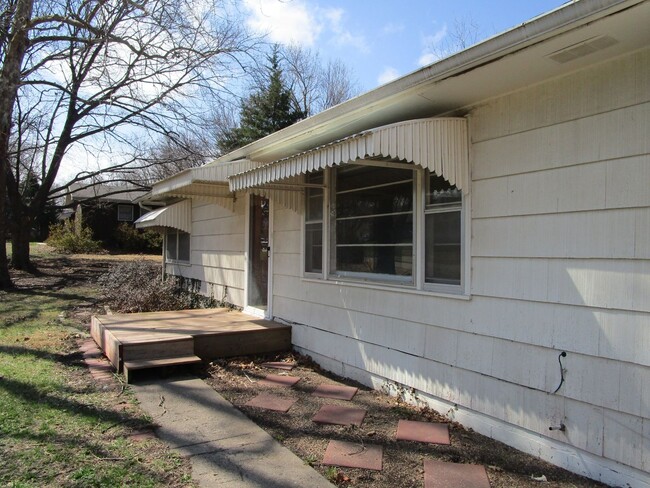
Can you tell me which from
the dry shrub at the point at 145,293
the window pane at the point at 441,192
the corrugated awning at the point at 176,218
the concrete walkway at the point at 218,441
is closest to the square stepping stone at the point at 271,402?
the concrete walkway at the point at 218,441

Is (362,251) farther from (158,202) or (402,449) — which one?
(158,202)

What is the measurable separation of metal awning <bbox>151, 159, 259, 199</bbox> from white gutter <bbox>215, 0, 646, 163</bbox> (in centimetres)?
205

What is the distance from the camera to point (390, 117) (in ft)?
13.3

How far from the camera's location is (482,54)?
2.89 metres

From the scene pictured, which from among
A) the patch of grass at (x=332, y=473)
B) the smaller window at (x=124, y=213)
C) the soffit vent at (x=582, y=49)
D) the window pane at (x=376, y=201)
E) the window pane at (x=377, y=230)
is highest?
the smaller window at (x=124, y=213)

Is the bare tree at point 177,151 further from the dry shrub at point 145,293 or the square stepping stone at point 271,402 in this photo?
the square stepping stone at point 271,402

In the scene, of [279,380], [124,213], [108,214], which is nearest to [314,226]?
[279,380]

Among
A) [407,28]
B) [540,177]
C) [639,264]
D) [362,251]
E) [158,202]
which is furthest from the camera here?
[158,202]

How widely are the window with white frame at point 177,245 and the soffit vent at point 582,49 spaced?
28.3 feet

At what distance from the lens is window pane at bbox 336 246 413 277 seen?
14.0 ft

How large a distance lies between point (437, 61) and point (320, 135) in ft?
6.10

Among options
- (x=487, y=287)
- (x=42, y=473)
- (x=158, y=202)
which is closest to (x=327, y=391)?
(x=487, y=287)

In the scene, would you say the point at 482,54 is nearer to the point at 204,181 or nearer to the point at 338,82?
the point at 204,181

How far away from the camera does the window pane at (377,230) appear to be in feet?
14.0
